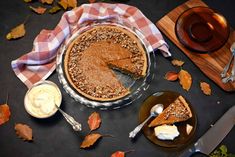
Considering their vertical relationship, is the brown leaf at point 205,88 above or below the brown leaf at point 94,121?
above

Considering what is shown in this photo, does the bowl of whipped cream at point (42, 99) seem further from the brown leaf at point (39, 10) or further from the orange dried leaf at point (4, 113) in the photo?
the brown leaf at point (39, 10)

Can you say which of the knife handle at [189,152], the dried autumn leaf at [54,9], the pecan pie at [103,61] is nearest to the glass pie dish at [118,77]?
the pecan pie at [103,61]

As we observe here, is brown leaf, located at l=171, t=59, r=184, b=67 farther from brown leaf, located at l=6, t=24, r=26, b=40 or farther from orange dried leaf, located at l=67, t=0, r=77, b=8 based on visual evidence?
brown leaf, located at l=6, t=24, r=26, b=40

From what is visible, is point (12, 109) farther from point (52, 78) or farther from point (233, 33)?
point (233, 33)

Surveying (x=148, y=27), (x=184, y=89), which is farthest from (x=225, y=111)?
(x=148, y=27)

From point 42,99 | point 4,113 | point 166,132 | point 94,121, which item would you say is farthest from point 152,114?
point 4,113

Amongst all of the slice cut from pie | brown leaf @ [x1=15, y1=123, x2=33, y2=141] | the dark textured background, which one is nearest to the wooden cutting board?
the dark textured background

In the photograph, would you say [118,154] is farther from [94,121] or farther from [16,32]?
[16,32]
